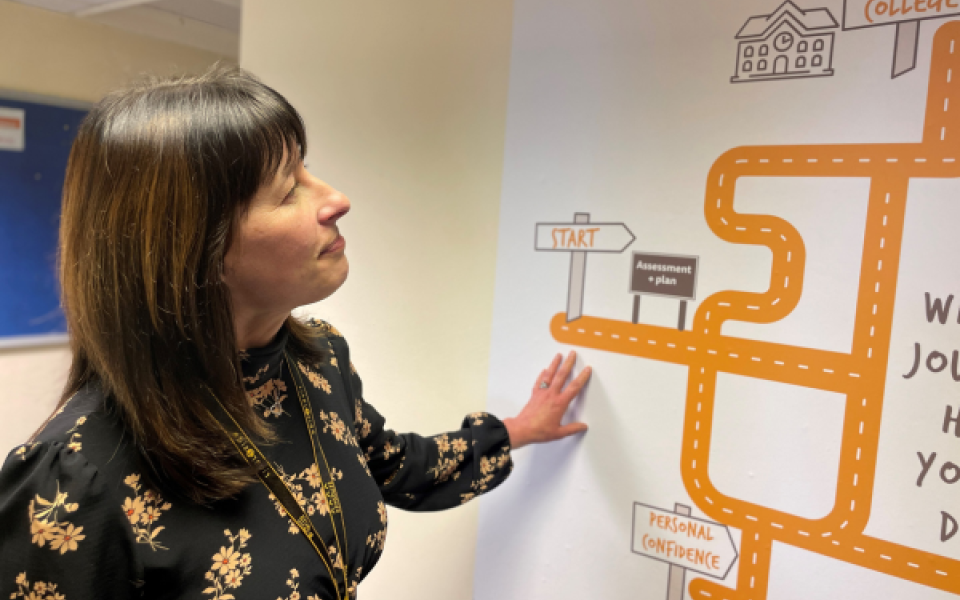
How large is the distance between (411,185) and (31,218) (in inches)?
68.4

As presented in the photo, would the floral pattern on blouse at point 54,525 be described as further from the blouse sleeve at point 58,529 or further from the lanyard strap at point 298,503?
the lanyard strap at point 298,503

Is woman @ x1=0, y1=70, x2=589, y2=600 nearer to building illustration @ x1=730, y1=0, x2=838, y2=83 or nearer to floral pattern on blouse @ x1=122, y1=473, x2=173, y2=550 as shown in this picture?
floral pattern on blouse @ x1=122, y1=473, x2=173, y2=550

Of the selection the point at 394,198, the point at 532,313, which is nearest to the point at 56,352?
the point at 394,198

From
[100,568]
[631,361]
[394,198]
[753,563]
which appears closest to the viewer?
[100,568]

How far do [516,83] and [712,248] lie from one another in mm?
484

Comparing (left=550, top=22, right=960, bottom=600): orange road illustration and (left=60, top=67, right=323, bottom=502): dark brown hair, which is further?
(left=550, top=22, right=960, bottom=600): orange road illustration

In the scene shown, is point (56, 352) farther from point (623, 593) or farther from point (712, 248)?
point (712, 248)

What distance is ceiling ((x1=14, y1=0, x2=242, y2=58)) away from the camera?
2096 mm

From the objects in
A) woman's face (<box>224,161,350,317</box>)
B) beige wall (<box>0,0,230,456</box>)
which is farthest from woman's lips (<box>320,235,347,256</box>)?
beige wall (<box>0,0,230,456</box>)

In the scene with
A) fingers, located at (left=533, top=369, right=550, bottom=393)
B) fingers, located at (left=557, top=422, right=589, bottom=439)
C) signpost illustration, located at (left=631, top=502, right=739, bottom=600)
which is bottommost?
signpost illustration, located at (left=631, top=502, right=739, bottom=600)

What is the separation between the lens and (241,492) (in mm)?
752

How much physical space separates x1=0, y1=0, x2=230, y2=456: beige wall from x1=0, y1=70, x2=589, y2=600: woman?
5.46 ft

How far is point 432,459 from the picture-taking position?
1108mm

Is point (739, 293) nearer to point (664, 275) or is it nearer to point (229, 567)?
point (664, 275)
